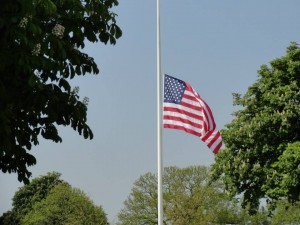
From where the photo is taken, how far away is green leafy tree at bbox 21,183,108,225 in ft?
243

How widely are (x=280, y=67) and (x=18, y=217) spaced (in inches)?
2799

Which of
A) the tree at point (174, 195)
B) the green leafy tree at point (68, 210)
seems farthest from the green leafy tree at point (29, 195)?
the tree at point (174, 195)

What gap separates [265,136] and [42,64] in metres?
29.3

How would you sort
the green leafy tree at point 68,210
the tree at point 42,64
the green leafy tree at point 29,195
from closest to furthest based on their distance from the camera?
the tree at point 42,64 < the green leafy tree at point 68,210 < the green leafy tree at point 29,195

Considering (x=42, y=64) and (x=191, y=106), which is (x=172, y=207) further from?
(x=42, y=64)

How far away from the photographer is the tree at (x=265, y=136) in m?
35.8

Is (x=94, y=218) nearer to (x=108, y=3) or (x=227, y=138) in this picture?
(x=227, y=138)

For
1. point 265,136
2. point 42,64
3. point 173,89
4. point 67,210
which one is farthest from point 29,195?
point 42,64

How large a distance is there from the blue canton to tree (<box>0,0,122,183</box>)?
789 centimetres

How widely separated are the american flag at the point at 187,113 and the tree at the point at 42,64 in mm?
7590

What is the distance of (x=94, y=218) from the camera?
244 ft

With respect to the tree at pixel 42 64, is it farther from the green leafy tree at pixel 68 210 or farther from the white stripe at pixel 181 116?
the green leafy tree at pixel 68 210

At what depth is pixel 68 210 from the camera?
76938 millimetres

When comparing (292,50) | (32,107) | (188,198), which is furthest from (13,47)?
(188,198)
